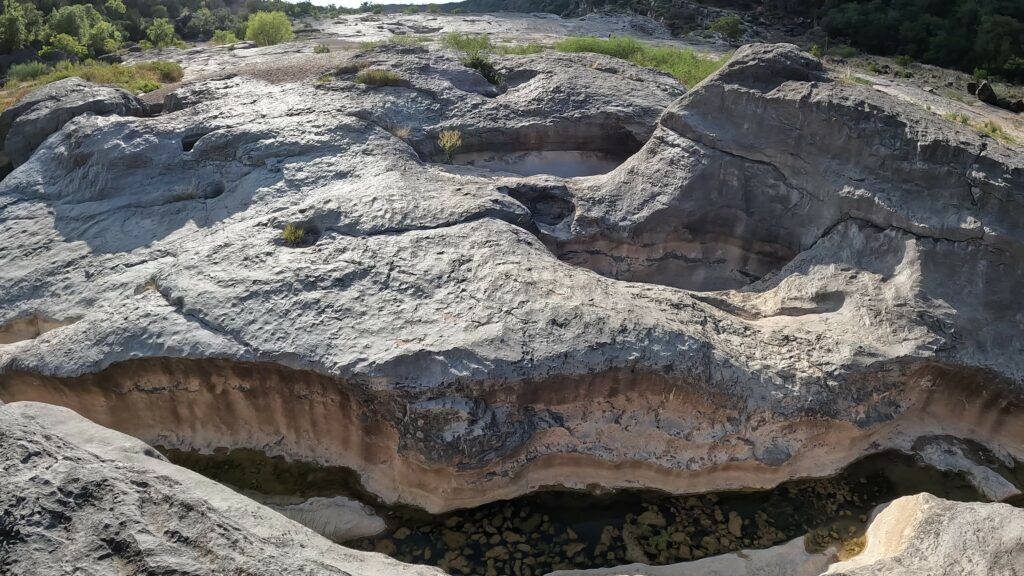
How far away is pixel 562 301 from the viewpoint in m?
7.39

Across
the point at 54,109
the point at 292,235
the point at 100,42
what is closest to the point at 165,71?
the point at 54,109

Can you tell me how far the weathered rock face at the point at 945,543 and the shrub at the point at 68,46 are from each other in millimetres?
32627

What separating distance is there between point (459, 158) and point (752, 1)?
44.3 metres

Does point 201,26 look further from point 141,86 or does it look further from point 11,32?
point 141,86

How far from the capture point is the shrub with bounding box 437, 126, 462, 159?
11625 millimetres

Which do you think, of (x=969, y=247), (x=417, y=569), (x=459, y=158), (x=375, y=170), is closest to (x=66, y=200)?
(x=375, y=170)

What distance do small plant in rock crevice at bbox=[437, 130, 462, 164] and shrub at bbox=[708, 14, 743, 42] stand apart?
92.0 ft

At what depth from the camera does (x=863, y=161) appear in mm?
9125

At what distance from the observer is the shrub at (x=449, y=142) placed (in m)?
11.6

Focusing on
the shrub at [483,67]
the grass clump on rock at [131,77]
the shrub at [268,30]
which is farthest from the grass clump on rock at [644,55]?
the shrub at [268,30]

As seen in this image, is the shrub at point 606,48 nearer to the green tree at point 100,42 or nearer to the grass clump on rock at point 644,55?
the grass clump on rock at point 644,55

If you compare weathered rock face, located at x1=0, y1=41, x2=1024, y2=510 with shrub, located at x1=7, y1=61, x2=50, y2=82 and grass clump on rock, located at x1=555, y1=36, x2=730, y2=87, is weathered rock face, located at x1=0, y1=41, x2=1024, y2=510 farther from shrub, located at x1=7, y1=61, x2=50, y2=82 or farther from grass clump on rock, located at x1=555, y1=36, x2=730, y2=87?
shrub, located at x1=7, y1=61, x2=50, y2=82

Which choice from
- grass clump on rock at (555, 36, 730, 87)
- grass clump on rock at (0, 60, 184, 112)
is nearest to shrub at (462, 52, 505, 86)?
grass clump on rock at (555, 36, 730, 87)

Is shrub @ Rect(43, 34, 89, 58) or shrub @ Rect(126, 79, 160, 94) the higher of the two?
shrub @ Rect(126, 79, 160, 94)
